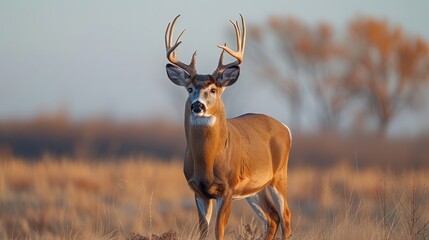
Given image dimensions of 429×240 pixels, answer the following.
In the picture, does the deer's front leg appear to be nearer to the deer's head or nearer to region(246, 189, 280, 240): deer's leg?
the deer's head

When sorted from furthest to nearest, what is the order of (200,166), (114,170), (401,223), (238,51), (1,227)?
(114,170) < (1,227) < (401,223) < (238,51) < (200,166)

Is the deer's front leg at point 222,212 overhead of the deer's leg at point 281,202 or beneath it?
overhead

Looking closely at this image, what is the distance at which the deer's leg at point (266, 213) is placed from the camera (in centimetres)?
Answer: 1078

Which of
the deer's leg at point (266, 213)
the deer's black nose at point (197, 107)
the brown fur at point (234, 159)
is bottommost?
the deer's leg at point (266, 213)

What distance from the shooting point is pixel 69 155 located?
80.5ft

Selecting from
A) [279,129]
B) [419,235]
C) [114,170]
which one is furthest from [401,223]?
[114,170]

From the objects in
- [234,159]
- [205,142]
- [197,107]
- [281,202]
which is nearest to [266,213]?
[281,202]

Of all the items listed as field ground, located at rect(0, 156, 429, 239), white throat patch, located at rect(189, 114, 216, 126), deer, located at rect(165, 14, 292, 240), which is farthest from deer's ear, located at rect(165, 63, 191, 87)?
field ground, located at rect(0, 156, 429, 239)

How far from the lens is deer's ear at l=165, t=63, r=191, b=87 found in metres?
9.59

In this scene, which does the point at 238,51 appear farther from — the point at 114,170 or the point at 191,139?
the point at 114,170

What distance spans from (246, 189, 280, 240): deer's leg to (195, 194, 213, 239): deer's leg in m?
1.47

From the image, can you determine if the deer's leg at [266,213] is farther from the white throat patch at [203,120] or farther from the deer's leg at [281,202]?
the white throat patch at [203,120]

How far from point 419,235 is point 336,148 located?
57.2 ft

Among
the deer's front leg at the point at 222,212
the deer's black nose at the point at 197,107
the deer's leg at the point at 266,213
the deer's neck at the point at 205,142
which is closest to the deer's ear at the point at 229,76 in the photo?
the deer's neck at the point at 205,142
